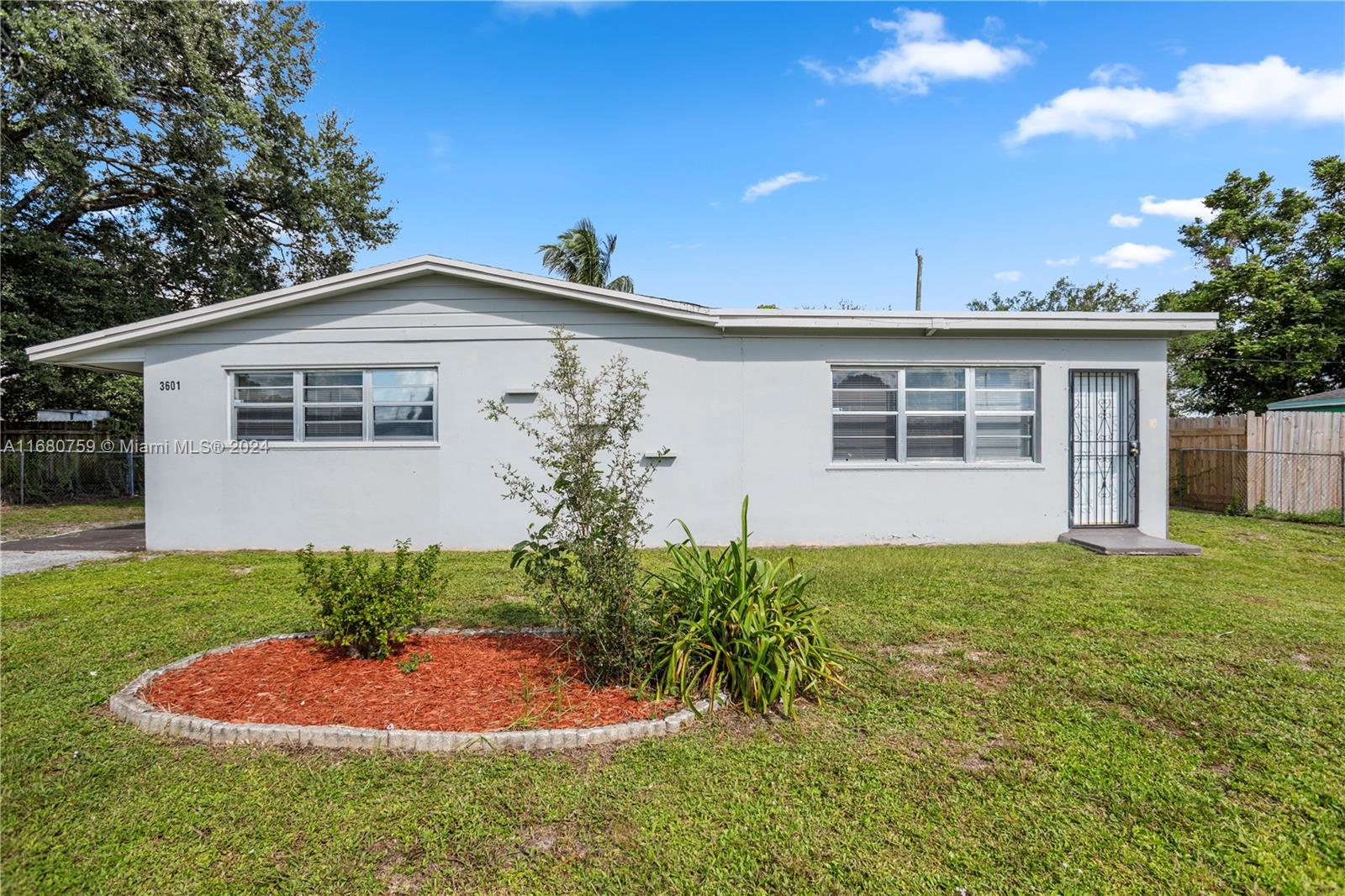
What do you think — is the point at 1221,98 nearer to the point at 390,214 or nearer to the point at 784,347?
the point at 784,347

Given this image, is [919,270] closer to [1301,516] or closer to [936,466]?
[1301,516]

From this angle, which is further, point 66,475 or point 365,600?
point 66,475

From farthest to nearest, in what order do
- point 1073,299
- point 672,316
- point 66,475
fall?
point 1073,299 < point 66,475 < point 672,316

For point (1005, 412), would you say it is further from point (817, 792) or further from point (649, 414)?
point (817, 792)

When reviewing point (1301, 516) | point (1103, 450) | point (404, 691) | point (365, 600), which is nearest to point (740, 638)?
point (404, 691)

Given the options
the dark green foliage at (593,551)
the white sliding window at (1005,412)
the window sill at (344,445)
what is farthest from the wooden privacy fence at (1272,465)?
the window sill at (344,445)

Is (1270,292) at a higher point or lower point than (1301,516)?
higher

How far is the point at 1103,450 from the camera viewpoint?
29.1 feet

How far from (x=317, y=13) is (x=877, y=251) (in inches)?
686

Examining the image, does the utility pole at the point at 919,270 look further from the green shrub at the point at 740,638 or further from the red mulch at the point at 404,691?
the red mulch at the point at 404,691

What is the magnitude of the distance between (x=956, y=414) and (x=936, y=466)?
2.55 ft

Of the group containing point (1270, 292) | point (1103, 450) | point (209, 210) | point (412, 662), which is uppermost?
point (209, 210)

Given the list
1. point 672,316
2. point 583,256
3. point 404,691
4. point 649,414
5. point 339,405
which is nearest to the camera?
point 404,691

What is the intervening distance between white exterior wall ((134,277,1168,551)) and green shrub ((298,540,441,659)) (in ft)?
14.6
